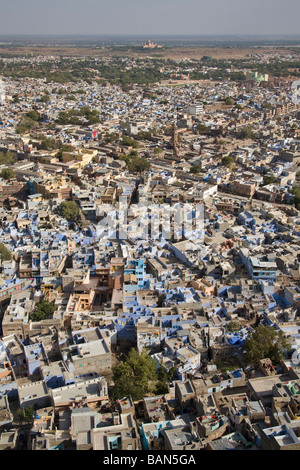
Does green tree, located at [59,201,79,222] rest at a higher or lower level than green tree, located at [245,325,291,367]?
higher

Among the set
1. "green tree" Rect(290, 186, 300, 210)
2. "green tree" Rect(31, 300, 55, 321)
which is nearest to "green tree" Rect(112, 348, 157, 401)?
"green tree" Rect(31, 300, 55, 321)

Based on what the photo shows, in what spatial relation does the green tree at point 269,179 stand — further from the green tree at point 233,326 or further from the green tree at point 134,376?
the green tree at point 134,376

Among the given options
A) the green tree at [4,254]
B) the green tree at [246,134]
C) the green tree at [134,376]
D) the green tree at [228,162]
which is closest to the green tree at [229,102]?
the green tree at [246,134]

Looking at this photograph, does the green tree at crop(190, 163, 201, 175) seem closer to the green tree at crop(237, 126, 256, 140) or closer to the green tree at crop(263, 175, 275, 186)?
the green tree at crop(263, 175, 275, 186)

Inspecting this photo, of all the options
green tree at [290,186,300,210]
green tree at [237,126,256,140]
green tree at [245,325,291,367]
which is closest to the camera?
green tree at [245,325,291,367]

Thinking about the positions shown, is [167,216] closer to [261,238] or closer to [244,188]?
[261,238]
